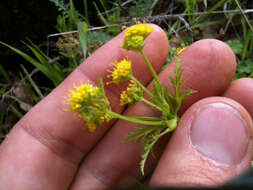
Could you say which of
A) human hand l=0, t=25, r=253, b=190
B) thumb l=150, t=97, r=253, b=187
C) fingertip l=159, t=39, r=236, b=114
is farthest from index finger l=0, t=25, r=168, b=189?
thumb l=150, t=97, r=253, b=187

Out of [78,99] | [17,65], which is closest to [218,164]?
[78,99]

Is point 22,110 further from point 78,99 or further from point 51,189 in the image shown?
point 78,99

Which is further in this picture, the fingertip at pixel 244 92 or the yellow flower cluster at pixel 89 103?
the fingertip at pixel 244 92

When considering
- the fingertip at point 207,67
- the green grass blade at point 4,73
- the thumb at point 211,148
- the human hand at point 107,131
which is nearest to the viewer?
the thumb at point 211,148

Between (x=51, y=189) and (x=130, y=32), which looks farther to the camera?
(x=51, y=189)

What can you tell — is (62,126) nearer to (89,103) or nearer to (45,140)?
(45,140)

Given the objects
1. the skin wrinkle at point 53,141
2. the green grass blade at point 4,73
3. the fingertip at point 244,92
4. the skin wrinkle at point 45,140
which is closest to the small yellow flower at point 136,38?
the skin wrinkle at point 53,141

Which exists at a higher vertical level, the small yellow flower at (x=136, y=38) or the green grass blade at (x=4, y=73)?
the small yellow flower at (x=136, y=38)

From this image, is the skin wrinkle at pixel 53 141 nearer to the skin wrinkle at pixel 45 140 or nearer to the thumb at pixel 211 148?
the skin wrinkle at pixel 45 140

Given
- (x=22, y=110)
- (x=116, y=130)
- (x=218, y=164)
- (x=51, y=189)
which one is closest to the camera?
(x=218, y=164)
